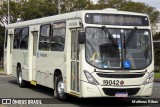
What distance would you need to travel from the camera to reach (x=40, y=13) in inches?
2318

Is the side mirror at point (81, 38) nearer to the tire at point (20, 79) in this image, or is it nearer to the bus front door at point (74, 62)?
the bus front door at point (74, 62)

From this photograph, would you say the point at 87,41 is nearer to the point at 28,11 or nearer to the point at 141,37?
the point at 141,37

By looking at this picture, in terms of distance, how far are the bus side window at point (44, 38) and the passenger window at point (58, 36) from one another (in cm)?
59

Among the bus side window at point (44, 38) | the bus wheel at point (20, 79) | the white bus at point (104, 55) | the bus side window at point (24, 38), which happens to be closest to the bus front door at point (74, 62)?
the white bus at point (104, 55)

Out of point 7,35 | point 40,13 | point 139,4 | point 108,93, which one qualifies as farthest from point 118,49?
point 139,4

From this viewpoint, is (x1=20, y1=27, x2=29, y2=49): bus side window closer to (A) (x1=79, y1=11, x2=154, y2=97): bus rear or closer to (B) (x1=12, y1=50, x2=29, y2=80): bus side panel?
(B) (x1=12, y1=50, x2=29, y2=80): bus side panel

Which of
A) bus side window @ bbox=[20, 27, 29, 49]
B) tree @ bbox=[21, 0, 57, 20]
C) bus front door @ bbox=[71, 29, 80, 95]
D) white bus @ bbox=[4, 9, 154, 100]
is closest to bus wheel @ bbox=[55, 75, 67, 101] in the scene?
white bus @ bbox=[4, 9, 154, 100]

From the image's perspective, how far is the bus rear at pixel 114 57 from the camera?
12320 millimetres

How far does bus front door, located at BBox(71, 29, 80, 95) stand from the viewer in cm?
1307

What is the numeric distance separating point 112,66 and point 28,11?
47.7m

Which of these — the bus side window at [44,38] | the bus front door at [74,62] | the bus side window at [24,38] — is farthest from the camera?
the bus side window at [24,38]

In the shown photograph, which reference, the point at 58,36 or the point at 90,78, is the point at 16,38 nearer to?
the point at 58,36

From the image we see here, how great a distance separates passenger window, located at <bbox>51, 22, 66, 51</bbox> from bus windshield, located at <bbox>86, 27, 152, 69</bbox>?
1.94m

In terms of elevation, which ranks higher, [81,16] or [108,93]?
[81,16]
